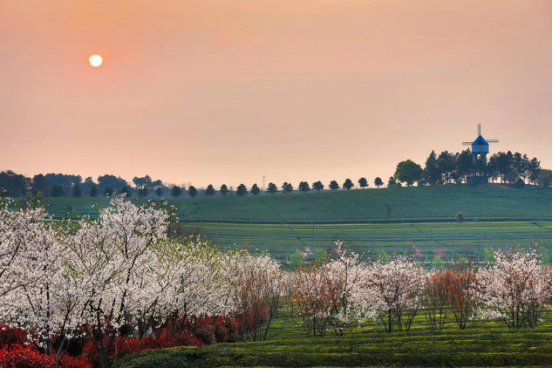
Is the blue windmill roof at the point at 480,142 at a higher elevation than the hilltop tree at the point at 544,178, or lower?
higher

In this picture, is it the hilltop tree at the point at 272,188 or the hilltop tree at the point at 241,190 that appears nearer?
the hilltop tree at the point at 241,190

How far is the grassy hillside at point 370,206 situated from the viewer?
12000cm

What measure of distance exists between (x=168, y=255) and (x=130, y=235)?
199 inches

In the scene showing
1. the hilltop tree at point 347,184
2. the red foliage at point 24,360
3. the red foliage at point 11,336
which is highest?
the hilltop tree at point 347,184

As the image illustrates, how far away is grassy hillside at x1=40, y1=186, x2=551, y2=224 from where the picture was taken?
12000cm

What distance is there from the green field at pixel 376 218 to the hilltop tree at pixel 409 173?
1192 centimetres

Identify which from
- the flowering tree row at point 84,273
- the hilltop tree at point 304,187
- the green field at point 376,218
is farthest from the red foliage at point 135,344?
the hilltop tree at point 304,187

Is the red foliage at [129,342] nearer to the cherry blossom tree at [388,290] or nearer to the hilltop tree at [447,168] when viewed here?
the cherry blossom tree at [388,290]

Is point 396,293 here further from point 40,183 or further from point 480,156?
point 480,156

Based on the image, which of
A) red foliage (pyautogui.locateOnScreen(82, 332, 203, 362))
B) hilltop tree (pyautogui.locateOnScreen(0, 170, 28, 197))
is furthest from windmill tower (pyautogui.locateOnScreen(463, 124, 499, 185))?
red foliage (pyautogui.locateOnScreen(82, 332, 203, 362))

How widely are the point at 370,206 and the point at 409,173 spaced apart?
29.1m

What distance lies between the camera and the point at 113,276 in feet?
62.8

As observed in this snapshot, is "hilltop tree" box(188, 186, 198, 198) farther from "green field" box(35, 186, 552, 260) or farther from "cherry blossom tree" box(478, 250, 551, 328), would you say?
"cherry blossom tree" box(478, 250, 551, 328)

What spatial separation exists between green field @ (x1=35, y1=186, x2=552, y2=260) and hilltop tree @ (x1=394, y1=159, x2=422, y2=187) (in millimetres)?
11924
